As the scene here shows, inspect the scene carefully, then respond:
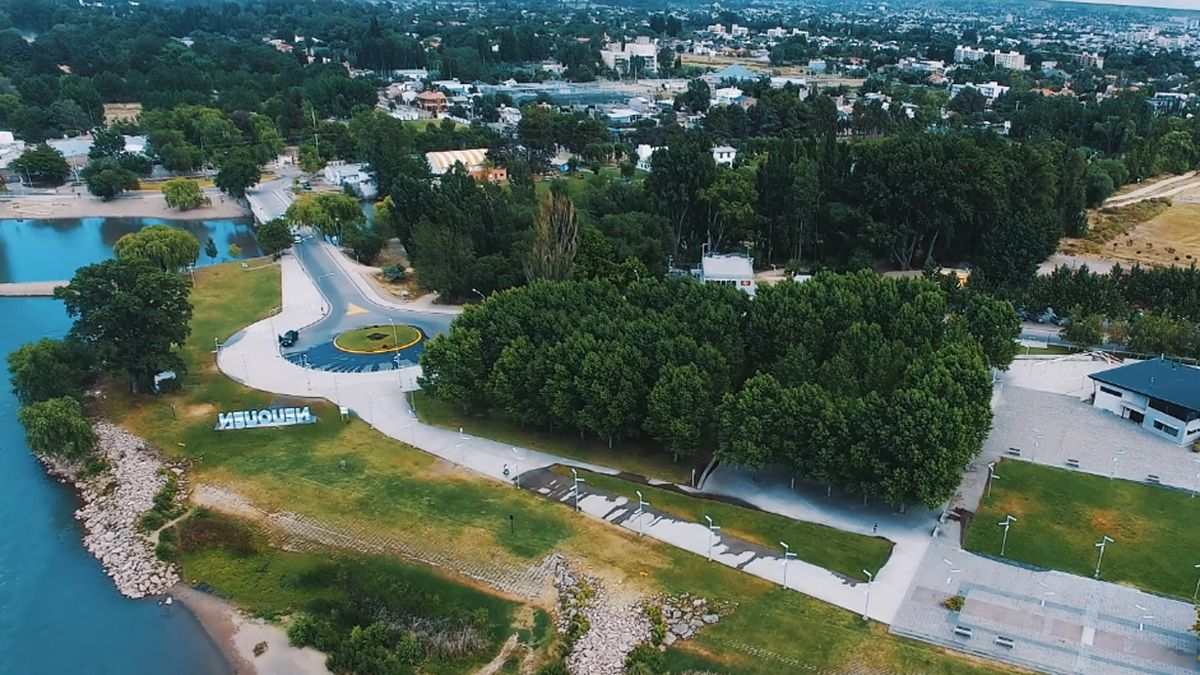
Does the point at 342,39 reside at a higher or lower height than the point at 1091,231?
higher

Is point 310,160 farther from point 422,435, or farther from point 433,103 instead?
point 422,435

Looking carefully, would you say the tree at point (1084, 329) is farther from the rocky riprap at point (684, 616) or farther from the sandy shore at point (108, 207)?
the sandy shore at point (108, 207)

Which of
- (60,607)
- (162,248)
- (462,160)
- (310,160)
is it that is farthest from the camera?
(310,160)

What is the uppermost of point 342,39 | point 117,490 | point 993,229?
point 342,39

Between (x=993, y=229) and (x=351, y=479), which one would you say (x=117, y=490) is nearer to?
(x=351, y=479)

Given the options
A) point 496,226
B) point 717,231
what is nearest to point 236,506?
point 496,226

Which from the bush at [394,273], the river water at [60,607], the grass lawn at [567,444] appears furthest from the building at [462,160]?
the river water at [60,607]

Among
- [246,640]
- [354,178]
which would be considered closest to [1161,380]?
[246,640]
